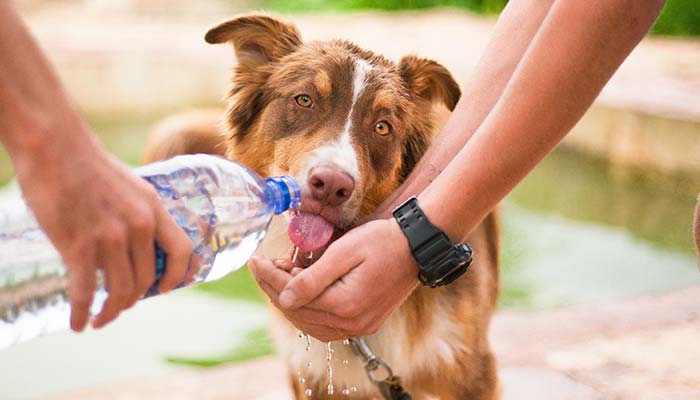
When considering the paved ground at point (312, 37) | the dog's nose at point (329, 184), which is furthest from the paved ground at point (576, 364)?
the paved ground at point (312, 37)

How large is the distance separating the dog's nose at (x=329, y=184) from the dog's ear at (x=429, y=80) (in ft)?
1.95

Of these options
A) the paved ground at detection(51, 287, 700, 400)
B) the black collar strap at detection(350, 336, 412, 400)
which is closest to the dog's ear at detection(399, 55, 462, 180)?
the black collar strap at detection(350, 336, 412, 400)

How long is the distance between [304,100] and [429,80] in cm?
43

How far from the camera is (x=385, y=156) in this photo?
7.49 ft

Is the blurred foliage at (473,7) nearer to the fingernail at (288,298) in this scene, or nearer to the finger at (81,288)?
the fingernail at (288,298)

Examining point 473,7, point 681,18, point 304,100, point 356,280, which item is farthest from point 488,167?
point 473,7

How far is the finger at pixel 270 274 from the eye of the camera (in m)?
1.79

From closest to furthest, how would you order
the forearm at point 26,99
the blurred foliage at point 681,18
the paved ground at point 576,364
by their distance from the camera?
the forearm at point 26,99, the paved ground at point 576,364, the blurred foliage at point 681,18

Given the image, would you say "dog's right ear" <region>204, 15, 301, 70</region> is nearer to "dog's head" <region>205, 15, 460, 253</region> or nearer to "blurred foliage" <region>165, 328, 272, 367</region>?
"dog's head" <region>205, 15, 460, 253</region>

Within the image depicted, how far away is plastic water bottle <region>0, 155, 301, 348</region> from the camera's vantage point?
1306 millimetres

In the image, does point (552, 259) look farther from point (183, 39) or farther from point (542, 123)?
point (183, 39)

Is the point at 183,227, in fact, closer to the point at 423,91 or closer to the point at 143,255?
the point at 143,255

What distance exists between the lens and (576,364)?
10.2 ft

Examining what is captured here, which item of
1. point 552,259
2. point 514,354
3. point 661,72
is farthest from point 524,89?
point 661,72
